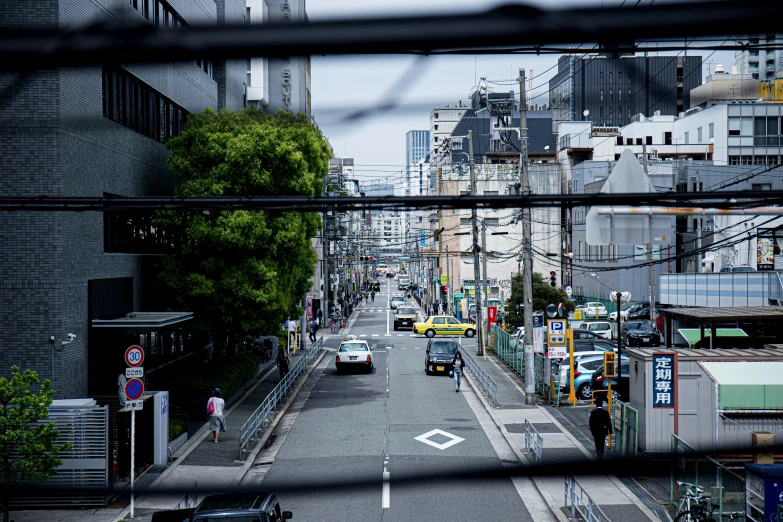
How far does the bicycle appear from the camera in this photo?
12.6m

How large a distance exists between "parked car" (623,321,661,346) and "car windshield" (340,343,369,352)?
571 inches

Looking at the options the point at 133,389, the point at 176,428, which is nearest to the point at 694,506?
the point at 133,389

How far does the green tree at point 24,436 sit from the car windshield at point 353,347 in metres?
22.2

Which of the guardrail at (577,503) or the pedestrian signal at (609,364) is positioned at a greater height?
the pedestrian signal at (609,364)

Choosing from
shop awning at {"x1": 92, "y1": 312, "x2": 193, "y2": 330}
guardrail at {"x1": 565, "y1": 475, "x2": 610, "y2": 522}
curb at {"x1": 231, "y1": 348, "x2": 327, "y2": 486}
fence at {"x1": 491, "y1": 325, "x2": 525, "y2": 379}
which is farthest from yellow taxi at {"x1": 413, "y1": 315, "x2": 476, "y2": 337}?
guardrail at {"x1": 565, "y1": 475, "x2": 610, "y2": 522}

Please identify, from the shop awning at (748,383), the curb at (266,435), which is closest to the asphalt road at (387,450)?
the curb at (266,435)

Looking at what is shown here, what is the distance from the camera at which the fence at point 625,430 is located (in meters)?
17.3

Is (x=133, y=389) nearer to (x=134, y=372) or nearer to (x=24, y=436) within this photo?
(x=134, y=372)

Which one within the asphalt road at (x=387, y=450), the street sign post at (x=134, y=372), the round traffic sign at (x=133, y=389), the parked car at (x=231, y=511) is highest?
the street sign post at (x=134, y=372)

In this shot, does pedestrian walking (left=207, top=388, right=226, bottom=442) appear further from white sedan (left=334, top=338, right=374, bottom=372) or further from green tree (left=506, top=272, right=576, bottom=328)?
green tree (left=506, top=272, right=576, bottom=328)

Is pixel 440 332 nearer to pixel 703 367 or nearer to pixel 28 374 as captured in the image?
pixel 703 367

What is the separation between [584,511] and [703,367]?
4.84 meters

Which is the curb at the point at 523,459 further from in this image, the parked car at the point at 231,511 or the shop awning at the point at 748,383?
the shop awning at the point at 748,383

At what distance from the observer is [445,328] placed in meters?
54.2
